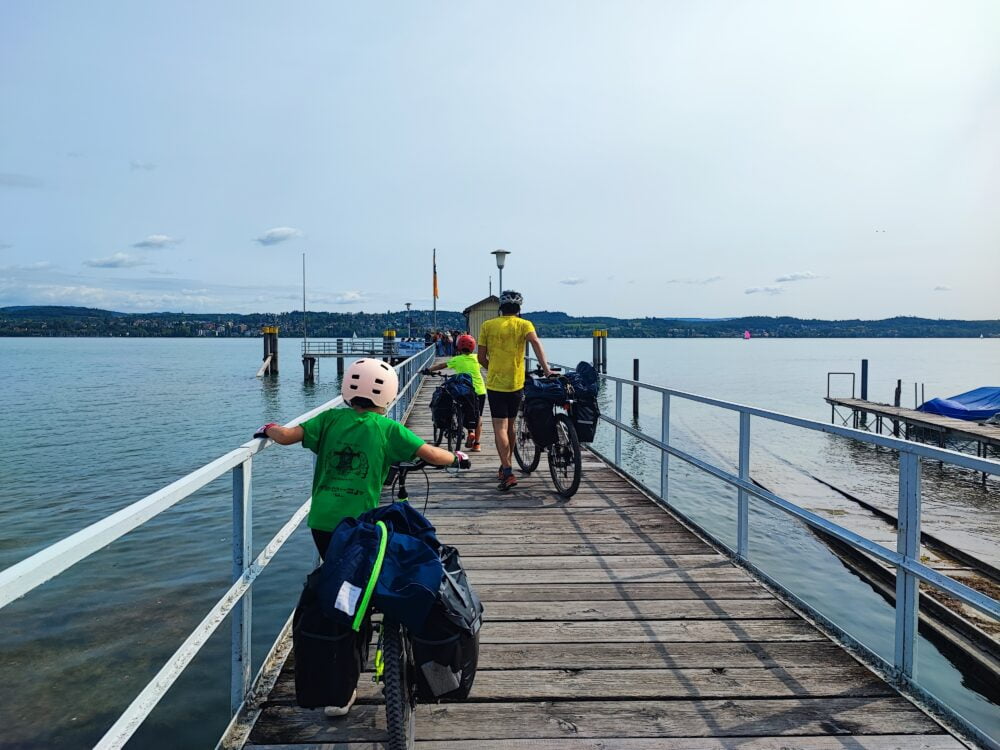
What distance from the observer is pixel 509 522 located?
5688 millimetres

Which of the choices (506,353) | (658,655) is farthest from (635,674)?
(506,353)

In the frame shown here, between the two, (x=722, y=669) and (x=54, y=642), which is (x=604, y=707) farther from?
(x=54, y=642)

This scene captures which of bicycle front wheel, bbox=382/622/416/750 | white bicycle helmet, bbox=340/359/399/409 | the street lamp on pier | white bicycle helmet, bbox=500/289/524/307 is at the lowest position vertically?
bicycle front wheel, bbox=382/622/416/750

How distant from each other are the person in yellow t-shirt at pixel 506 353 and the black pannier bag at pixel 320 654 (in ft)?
13.2

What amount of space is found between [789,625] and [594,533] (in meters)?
1.88

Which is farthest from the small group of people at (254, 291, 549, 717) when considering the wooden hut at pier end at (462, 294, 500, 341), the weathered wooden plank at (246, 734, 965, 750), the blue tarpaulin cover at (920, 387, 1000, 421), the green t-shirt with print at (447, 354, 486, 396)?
the wooden hut at pier end at (462, 294, 500, 341)

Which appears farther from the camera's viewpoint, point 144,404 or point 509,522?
point 144,404

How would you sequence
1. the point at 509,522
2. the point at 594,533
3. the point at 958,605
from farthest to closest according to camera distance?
the point at 958,605 → the point at 509,522 → the point at 594,533

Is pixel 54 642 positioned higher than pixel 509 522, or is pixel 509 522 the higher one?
pixel 509 522

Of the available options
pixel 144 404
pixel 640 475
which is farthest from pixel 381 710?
pixel 144 404

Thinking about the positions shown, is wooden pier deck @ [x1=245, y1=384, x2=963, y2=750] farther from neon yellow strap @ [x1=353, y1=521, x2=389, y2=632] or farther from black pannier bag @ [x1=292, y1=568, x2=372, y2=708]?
neon yellow strap @ [x1=353, y1=521, x2=389, y2=632]

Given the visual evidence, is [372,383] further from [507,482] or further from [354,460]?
[507,482]

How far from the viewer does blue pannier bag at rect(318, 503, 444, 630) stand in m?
2.07

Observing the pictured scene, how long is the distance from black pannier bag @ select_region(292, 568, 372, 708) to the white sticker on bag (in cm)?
17
